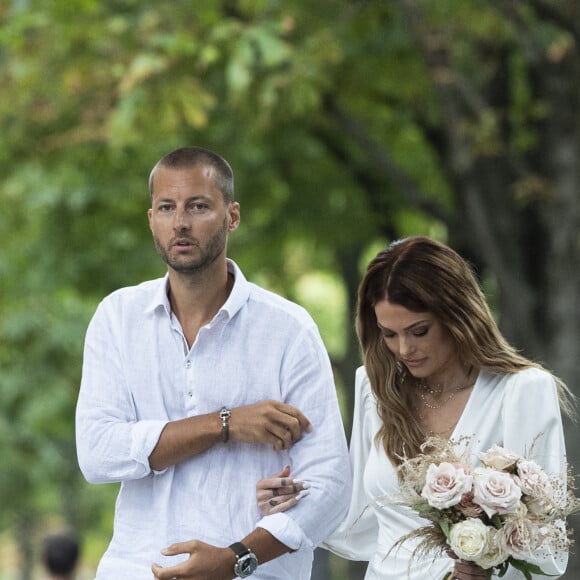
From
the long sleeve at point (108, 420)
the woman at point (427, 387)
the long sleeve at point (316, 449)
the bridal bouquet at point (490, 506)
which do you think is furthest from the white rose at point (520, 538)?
the long sleeve at point (108, 420)

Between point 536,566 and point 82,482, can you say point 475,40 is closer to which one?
point 536,566

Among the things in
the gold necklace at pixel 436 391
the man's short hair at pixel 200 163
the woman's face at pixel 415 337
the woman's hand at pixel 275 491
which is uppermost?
the man's short hair at pixel 200 163

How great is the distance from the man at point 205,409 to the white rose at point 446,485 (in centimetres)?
48

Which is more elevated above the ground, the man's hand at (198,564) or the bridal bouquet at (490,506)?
the bridal bouquet at (490,506)

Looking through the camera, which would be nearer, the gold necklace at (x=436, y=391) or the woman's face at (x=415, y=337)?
the woman's face at (x=415, y=337)

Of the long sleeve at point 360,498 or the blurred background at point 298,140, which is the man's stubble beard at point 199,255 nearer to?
the long sleeve at point 360,498

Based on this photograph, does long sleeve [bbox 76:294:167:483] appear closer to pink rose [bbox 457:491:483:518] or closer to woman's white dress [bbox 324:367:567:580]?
woman's white dress [bbox 324:367:567:580]

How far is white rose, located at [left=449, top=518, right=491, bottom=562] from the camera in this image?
410cm

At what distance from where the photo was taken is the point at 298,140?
43.7 ft

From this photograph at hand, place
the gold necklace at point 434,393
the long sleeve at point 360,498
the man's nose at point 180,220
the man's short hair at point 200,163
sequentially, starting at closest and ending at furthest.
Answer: the man's nose at point 180,220 → the man's short hair at point 200,163 → the gold necklace at point 434,393 → the long sleeve at point 360,498

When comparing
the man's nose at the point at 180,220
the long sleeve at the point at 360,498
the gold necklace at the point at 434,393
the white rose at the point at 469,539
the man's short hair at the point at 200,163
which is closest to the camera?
the white rose at the point at 469,539

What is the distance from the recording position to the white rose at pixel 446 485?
4.14 m

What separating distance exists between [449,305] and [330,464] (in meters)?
0.65

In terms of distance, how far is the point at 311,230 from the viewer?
14.0m
